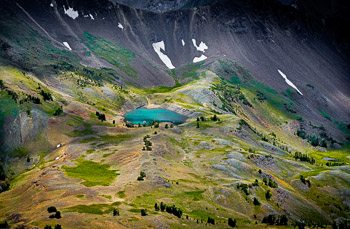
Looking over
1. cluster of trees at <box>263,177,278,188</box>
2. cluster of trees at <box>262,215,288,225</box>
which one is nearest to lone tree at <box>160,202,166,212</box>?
cluster of trees at <box>262,215,288,225</box>

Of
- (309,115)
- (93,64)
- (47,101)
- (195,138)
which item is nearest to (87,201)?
(195,138)

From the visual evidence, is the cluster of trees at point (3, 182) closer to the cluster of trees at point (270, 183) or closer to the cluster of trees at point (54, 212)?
the cluster of trees at point (54, 212)

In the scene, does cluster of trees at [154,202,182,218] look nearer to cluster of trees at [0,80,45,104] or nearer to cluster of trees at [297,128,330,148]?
cluster of trees at [0,80,45,104]

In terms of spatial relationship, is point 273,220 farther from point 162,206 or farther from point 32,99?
point 32,99

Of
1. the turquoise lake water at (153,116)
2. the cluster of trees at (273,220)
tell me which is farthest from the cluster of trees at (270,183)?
the turquoise lake water at (153,116)

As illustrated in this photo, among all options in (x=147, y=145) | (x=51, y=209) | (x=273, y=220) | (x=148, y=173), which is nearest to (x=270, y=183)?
(x=273, y=220)

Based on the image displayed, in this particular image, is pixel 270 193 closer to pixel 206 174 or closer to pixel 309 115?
pixel 206 174

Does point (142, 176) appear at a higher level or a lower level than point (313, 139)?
lower
